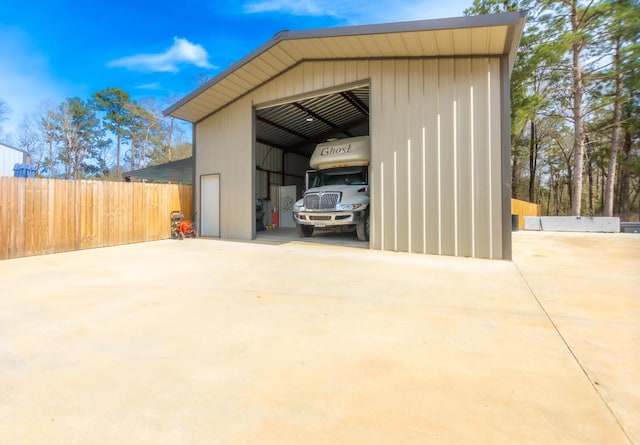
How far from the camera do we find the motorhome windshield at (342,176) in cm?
888

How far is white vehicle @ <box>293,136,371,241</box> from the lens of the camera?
317 inches

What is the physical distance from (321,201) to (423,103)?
3.57 m

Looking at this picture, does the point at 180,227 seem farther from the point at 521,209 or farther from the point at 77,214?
the point at 521,209

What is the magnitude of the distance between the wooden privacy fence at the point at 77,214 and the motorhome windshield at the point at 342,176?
5062 mm

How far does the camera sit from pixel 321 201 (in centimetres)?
844

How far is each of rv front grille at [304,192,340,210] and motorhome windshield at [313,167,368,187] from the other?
0.95 metres

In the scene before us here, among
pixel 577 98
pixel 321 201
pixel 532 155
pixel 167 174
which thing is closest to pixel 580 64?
pixel 577 98

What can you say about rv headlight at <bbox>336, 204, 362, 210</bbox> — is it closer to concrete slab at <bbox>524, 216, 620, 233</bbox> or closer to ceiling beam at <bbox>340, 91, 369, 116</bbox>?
ceiling beam at <bbox>340, 91, 369, 116</bbox>

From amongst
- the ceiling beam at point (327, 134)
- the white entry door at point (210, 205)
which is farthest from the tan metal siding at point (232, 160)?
the ceiling beam at point (327, 134)

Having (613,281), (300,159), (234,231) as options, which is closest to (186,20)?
(300,159)

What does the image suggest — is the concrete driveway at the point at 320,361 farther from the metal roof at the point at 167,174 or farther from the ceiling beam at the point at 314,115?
the metal roof at the point at 167,174

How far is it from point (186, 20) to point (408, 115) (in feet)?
49.1

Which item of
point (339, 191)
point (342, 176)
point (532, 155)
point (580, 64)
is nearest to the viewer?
point (339, 191)

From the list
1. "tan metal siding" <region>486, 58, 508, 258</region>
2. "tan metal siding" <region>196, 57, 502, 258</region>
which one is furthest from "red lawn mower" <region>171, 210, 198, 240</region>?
"tan metal siding" <region>486, 58, 508, 258</region>
